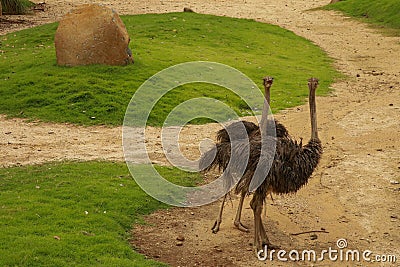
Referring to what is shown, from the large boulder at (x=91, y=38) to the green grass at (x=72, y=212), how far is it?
540 cm

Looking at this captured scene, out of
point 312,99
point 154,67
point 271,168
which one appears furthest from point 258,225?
point 154,67

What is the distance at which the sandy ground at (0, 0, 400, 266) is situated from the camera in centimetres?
799

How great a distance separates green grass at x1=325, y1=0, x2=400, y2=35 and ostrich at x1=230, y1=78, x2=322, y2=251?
1721cm

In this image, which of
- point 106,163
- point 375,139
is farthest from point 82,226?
point 375,139

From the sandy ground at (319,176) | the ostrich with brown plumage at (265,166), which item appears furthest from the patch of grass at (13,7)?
the ostrich with brown plumage at (265,166)

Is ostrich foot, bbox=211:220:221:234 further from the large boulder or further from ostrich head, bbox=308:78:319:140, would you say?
the large boulder

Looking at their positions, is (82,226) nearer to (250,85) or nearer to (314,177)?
(314,177)

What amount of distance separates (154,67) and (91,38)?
171cm

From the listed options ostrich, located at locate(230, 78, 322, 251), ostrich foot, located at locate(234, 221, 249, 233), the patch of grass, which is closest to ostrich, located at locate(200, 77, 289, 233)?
ostrich foot, located at locate(234, 221, 249, 233)

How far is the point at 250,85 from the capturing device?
16.1m

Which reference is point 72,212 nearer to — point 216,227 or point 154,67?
point 216,227

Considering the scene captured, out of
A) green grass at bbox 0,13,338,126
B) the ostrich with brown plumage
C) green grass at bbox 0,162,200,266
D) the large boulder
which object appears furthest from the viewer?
the large boulder

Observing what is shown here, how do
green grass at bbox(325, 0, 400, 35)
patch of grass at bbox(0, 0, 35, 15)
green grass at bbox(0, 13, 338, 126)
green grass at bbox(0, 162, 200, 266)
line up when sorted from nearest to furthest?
green grass at bbox(0, 162, 200, 266) → green grass at bbox(0, 13, 338, 126) → green grass at bbox(325, 0, 400, 35) → patch of grass at bbox(0, 0, 35, 15)

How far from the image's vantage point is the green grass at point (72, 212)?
23.0 ft
